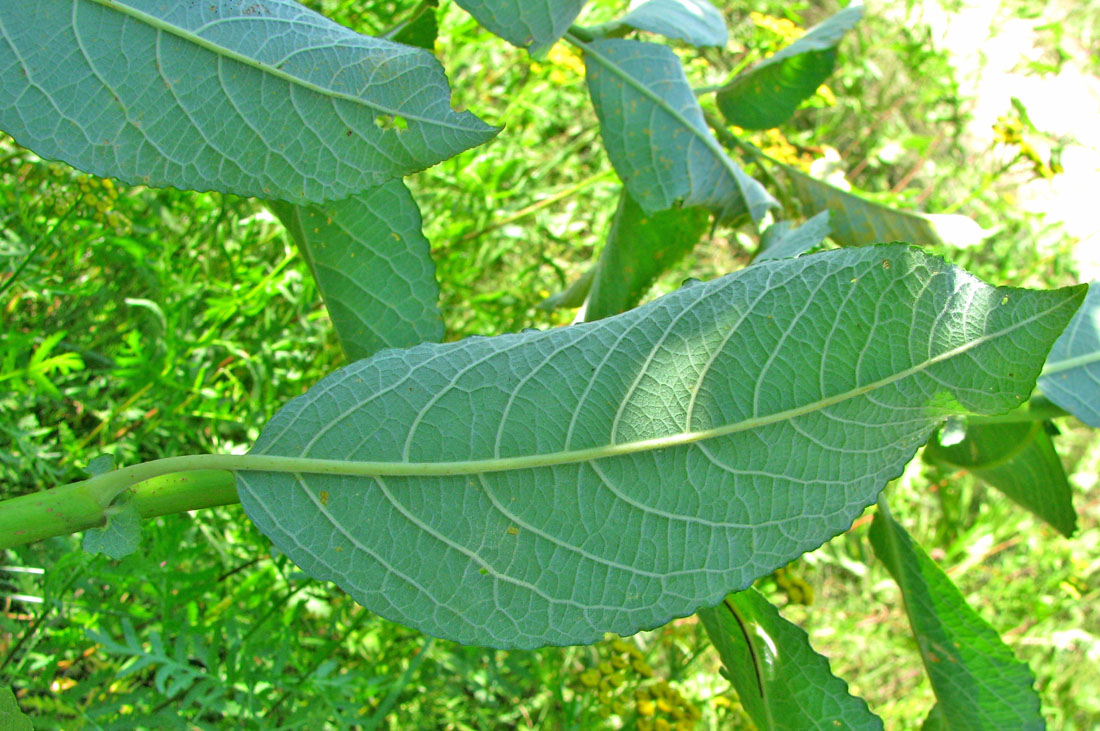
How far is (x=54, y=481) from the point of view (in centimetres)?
131

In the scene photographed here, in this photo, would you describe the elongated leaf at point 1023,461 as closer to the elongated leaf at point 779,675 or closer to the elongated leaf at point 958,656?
the elongated leaf at point 958,656

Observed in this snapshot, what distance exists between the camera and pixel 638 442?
73cm

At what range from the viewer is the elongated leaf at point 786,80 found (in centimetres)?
134

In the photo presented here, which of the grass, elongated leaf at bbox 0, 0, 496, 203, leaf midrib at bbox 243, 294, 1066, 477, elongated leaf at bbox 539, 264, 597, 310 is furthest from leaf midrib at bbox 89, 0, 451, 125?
elongated leaf at bbox 539, 264, 597, 310

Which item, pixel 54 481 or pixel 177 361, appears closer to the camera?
pixel 54 481

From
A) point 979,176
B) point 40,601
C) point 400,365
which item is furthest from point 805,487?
point 979,176

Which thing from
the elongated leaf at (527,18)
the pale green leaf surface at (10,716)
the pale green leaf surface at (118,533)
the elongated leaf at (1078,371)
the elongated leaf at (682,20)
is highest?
the elongated leaf at (527,18)

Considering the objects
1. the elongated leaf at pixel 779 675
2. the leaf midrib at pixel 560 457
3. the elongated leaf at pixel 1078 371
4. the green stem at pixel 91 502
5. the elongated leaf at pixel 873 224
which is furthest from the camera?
the elongated leaf at pixel 873 224

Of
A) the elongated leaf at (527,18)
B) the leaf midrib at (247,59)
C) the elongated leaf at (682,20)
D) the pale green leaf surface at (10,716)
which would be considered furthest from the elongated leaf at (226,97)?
the elongated leaf at (682,20)

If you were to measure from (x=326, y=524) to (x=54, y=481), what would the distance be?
81 centimetres

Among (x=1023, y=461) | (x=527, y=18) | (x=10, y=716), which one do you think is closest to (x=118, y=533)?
(x=10, y=716)

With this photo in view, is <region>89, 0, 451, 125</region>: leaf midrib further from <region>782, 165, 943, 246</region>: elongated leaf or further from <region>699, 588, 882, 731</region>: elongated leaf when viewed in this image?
<region>782, 165, 943, 246</region>: elongated leaf

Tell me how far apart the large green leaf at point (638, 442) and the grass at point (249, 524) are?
0.48 meters

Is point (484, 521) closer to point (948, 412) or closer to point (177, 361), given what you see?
point (948, 412)
